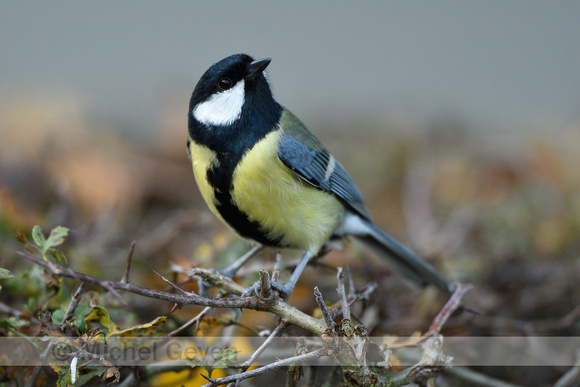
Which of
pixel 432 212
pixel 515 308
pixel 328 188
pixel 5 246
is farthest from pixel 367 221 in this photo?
pixel 5 246

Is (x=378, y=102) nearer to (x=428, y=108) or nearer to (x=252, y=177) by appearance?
(x=428, y=108)

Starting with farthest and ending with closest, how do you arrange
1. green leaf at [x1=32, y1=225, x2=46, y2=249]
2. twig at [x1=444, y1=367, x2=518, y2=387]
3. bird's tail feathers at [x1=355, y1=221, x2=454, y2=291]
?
bird's tail feathers at [x1=355, y1=221, x2=454, y2=291] → twig at [x1=444, y1=367, x2=518, y2=387] → green leaf at [x1=32, y1=225, x2=46, y2=249]

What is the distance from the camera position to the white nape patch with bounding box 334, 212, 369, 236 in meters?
2.35

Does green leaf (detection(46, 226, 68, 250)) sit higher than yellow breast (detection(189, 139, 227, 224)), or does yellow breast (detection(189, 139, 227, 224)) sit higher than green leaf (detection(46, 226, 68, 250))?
yellow breast (detection(189, 139, 227, 224))

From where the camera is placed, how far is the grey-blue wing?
196cm

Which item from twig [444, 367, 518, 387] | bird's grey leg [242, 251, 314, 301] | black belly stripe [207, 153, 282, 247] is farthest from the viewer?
black belly stripe [207, 153, 282, 247]

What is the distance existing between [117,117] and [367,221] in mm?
3706

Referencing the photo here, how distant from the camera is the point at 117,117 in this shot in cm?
532

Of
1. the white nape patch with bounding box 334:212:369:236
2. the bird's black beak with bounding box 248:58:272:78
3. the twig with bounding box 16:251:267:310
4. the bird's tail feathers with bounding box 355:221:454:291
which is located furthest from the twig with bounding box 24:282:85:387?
the bird's tail feathers with bounding box 355:221:454:291

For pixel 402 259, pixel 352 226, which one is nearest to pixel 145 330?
pixel 352 226

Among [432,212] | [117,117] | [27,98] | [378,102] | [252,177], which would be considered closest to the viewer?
[252,177]
